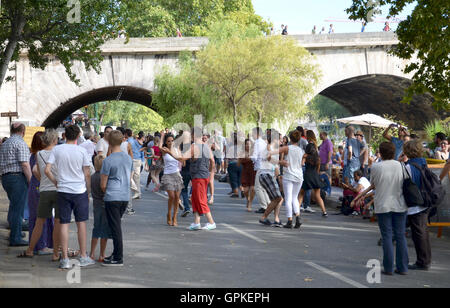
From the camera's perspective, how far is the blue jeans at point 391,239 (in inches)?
326

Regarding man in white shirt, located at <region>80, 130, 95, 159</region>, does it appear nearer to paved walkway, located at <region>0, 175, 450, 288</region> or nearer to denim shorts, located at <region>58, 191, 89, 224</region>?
paved walkway, located at <region>0, 175, 450, 288</region>

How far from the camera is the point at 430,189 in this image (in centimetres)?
884

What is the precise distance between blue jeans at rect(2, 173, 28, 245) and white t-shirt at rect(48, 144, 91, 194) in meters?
1.92

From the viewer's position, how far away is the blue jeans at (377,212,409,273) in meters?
8.27

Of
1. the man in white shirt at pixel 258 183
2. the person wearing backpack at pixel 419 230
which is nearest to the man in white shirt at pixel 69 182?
the person wearing backpack at pixel 419 230

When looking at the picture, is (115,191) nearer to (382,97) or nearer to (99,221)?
(99,221)

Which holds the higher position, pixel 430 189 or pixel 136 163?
pixel 136 163

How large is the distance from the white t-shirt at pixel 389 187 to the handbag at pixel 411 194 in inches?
2.1

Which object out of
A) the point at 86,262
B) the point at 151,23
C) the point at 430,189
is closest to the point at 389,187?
the point at 430,189

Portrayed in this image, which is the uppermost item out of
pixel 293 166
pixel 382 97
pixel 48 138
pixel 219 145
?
pixel 382 97

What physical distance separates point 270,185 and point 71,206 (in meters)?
5.61

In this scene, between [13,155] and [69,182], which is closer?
[69,182]

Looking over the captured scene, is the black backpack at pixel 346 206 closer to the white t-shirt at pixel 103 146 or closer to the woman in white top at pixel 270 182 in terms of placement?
the woman in white top at pixel 270 182
